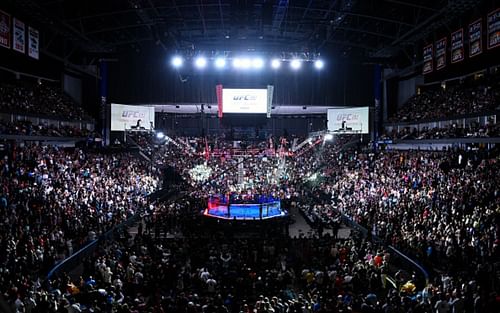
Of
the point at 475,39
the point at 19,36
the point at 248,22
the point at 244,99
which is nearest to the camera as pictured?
the point at 475,39

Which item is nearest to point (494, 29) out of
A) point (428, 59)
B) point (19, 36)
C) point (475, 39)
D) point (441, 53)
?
point (475, 39)

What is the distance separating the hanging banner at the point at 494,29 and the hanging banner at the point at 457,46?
2.81 m

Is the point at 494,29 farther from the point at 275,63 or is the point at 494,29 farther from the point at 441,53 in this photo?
the point at 275,63

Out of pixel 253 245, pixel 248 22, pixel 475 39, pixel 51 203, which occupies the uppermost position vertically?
pixel 248 22

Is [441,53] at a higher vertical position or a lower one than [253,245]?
higher

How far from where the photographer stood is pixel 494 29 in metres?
22.2

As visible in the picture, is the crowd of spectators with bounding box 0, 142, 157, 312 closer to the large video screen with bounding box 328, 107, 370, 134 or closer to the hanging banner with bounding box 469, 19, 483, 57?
the large video screen with bounding box 328, 107, 370, 134

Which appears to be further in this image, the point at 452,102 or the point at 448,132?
the point at 452,102

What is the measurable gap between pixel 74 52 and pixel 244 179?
17.7 metres

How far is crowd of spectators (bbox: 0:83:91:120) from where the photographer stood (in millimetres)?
28430

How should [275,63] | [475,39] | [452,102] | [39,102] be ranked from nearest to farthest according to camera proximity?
[475,39] < [452,102] < [39,102] < [275,63]

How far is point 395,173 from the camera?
2988cm

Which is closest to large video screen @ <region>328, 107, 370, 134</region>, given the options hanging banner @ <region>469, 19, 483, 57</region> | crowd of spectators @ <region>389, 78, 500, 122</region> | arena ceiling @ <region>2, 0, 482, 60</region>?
crowd of spectators @ <region>389, 78, 500, 122</region>

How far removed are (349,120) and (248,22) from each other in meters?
17.9
